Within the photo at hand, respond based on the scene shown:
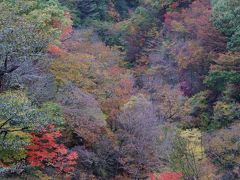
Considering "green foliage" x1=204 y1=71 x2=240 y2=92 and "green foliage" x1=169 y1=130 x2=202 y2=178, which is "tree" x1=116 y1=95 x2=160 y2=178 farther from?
"green foliage" x1=204 y1=71 x2=240 y2=92

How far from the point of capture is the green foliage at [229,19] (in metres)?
27.9

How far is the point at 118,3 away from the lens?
1816 inches

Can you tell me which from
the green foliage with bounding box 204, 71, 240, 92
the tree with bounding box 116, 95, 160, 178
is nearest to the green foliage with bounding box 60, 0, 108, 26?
the green foliage with bounding box 204, 71, 240, 92

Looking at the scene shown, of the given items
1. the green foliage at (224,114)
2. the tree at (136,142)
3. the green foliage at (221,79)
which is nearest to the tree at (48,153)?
the tree at (136,142)

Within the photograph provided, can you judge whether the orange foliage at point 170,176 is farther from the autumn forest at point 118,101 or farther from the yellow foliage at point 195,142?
the yellow foliage at point 195,142

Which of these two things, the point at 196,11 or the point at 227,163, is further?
the point at 196,11

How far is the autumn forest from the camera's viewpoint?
1672cm

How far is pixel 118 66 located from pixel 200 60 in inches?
308

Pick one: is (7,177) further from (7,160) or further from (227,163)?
(227,163)

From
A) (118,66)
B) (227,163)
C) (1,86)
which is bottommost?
(118,66)

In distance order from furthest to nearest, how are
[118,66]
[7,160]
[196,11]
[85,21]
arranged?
[85,21] < [118,66] < [196,11] < [7,160]

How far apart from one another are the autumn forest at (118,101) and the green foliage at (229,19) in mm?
65

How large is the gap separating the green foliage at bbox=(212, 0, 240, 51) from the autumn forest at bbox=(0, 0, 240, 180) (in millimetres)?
65

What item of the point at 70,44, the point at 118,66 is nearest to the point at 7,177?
the point at 70,44
